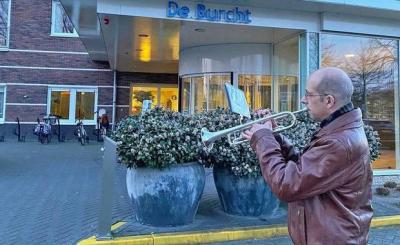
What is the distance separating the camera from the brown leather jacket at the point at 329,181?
1.78 m

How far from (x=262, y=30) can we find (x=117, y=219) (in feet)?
19.3

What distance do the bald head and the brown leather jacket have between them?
0.26ft

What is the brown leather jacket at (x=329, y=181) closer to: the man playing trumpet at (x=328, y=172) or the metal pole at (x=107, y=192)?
the man playing trumpet at (x=328, y=172)

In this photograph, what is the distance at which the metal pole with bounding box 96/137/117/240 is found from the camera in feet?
16.8

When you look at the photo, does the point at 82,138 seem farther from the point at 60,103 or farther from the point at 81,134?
the point at 60,103

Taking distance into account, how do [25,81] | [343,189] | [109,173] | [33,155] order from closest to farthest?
[343,189], [109,173], [33,155], [25,81]

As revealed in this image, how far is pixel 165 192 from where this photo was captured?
5.36 metres

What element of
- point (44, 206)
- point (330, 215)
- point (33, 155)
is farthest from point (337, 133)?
point (33, 155)

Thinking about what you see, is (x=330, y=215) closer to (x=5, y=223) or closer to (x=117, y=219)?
(x=117, y=219)

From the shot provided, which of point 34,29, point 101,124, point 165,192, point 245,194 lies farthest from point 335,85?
point 34,29

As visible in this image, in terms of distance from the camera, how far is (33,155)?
13375 millimetres

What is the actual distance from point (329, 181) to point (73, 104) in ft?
62.6

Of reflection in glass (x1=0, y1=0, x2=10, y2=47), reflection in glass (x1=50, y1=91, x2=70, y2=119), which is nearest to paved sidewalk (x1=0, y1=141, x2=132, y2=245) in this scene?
reflection in glass (x1=50, y1=91, x2=70, y2=119)

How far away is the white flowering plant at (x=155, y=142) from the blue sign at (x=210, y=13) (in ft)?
11.4
